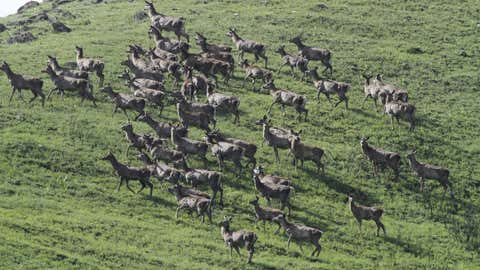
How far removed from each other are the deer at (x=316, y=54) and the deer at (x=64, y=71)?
15.1 metres

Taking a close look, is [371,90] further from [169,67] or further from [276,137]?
[169,67]

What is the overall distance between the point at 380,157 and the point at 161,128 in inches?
437

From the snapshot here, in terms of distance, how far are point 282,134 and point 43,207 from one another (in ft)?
42.2

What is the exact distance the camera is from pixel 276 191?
35906 millimetres

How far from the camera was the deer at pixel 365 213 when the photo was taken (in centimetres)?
3506

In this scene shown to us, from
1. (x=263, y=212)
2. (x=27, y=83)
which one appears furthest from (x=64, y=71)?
(x=263, y=212)

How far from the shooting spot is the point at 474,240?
35.8 m

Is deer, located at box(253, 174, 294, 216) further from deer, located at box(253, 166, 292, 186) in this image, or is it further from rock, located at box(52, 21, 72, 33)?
rock, located at box(52, 21, 72, 33)

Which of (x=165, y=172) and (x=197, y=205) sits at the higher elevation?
(x=165, y=172)

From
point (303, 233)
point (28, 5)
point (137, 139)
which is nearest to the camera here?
point (303, 233)

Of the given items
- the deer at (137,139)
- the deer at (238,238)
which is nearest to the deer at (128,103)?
the deer at (137,139)

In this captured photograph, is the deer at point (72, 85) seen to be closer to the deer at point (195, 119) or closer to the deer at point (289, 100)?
the deer at point (195, 119)

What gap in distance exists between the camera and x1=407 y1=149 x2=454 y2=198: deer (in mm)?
38969

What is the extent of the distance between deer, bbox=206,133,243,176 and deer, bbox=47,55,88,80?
37.8 ft
